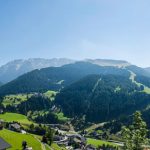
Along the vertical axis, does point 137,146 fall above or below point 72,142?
above

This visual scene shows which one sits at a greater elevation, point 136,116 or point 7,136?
point 136,116

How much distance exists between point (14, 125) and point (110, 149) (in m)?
49.9

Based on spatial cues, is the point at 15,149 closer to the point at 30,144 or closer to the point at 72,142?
the point at 30,144

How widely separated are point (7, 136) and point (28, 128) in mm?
63631

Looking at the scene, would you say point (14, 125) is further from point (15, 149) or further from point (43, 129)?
point (15, 149)

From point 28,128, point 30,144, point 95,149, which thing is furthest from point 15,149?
point 28,128

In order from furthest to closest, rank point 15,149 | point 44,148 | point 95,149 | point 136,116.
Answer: point 95,149 → point 44,148 → point 15,149 → point 136,116

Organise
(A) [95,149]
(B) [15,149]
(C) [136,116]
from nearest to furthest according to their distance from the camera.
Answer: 1. (C) [136,116]
2. (B) [15,149]
3. (A) [95,149]

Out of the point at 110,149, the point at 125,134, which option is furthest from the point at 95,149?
the point at 125,134

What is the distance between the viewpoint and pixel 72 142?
17575cm

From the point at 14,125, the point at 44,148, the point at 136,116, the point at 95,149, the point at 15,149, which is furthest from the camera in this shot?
the point at 14,125

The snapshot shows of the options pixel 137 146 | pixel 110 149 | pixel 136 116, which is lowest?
pixel 110 149

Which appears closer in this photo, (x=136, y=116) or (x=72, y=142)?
(x=136, y=116)

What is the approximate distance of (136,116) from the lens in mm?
35656
